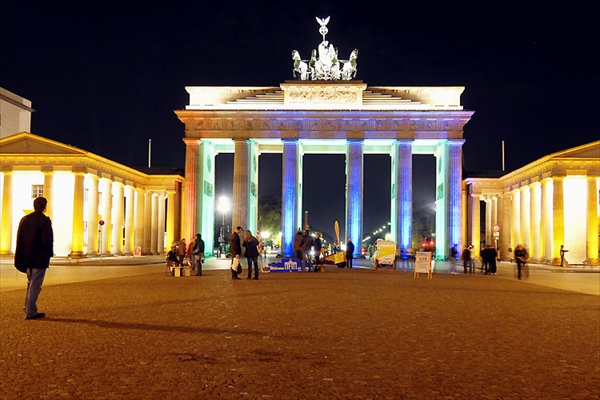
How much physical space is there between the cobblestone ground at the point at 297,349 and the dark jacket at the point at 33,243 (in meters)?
1.11

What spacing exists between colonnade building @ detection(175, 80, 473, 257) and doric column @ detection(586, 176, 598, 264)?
12.5 meters

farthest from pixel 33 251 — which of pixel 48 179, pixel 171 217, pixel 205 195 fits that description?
pixel 171 217

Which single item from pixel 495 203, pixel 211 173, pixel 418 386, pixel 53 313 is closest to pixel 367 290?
pixel 53 313

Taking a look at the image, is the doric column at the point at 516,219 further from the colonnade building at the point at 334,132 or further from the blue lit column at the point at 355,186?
the blue lit column at the point at 355,186

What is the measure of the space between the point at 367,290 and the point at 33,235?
11.0 m

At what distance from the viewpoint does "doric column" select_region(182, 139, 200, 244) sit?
2229 inches

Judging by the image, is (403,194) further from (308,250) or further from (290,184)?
(308,250)

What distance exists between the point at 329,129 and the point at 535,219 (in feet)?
66.1

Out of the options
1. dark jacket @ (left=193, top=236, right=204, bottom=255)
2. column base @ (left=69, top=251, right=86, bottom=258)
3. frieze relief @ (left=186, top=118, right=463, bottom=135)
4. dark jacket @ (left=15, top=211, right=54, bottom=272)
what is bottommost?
column base @ (left=69, top=251, right=86, bottom=258)

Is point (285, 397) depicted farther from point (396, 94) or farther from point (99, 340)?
point (396, 94)

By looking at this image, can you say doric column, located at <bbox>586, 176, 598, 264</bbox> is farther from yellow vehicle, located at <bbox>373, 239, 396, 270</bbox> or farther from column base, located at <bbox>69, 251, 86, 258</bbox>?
column base, located at <bbox>69, 251, 86, 258</bbox>

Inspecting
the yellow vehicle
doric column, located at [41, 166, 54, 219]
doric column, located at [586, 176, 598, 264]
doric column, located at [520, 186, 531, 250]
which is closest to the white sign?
the yellow vehicle

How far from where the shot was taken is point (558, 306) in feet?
50.0

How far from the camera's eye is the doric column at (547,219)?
4588 cm
